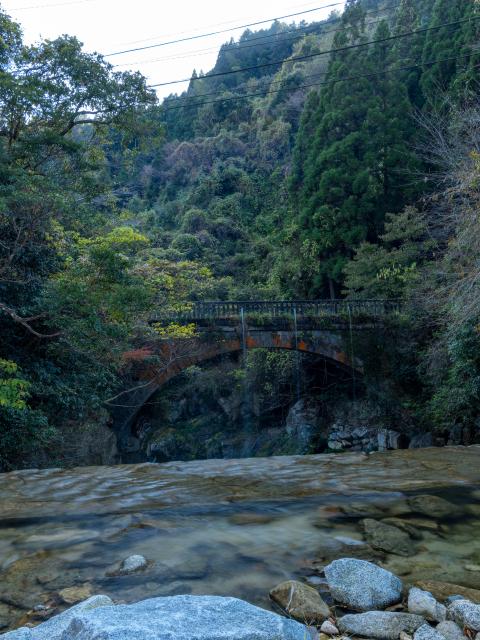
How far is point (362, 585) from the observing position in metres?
2.76

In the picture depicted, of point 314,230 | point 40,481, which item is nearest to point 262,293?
point 314,230

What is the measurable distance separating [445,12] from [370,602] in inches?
959

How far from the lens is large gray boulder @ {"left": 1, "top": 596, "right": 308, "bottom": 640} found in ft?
5.94

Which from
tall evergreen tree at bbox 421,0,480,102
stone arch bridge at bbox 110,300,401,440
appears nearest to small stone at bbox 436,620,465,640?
stone arch bridge at bbox 110,300,401,440

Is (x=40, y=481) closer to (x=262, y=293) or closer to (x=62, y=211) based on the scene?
(x=62, y=211)

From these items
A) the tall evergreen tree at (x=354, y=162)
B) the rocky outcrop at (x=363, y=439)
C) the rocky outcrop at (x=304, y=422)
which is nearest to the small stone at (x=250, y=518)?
the rocky outcrop at (x=363, y=439)

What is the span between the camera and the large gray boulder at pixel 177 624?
5.94 feet

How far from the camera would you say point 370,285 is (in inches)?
666

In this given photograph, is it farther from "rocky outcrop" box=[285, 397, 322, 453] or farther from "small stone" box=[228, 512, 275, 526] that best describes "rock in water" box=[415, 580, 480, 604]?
"rocky outcrop" box=[285, 397, 322, 453]

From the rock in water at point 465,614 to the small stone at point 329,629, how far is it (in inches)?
22.4

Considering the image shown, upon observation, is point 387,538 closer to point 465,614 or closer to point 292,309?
point 465,614

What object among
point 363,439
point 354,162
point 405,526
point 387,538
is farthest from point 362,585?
point 354,162

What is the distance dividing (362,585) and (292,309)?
45.4 feet

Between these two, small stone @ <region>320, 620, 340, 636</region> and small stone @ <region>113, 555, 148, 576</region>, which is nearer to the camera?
small stone @ <region>320, 620, 340, 636</region>
